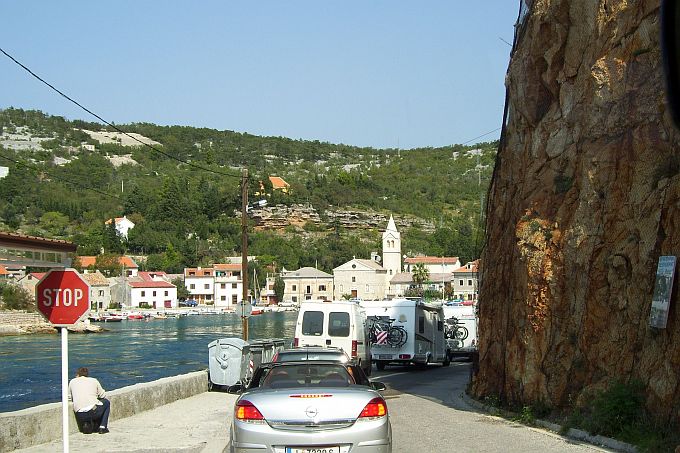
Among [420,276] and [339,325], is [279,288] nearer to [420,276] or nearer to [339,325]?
[420,276]

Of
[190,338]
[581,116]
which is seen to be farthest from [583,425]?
[190,338]

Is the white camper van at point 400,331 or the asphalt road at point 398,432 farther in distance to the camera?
the white camper van at point 400,331

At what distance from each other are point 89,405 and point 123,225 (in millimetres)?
158946

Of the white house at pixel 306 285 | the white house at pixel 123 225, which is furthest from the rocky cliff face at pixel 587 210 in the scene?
the white house at pixel 123 225

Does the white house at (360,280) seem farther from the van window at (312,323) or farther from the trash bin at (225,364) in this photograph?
the trash bin at (225,364)

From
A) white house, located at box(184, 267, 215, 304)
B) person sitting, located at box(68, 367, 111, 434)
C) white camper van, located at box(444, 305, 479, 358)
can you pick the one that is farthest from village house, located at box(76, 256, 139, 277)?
person sitting, located at box(68, 367, 111, 434)

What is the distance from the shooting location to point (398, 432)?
14.8 metres

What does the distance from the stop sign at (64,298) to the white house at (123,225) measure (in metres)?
159

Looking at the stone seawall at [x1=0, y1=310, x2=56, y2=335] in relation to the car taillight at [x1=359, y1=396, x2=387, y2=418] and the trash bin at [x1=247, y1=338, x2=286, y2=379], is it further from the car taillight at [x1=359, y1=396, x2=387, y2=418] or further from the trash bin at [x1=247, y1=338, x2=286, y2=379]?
the car taillight at [x1=359, y1=396, x2=387, y2=418]

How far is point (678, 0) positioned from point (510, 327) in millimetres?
14478

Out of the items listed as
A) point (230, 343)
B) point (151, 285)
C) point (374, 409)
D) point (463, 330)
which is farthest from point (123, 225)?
point (374, 409)

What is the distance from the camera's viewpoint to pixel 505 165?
19.7 m

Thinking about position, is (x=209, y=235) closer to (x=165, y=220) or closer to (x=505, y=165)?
(x=165, y=220)

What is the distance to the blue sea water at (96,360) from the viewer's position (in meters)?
38.0
